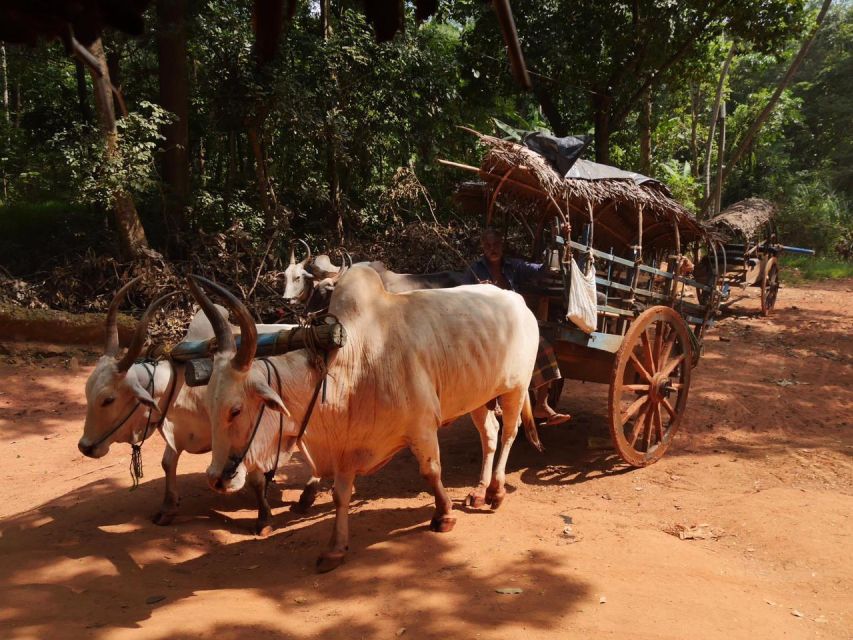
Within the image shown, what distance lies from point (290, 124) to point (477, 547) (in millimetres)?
7771

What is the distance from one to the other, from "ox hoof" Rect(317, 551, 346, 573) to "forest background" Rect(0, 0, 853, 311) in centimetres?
626

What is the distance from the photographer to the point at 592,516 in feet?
15.9

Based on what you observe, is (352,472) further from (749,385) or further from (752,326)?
(752,326)

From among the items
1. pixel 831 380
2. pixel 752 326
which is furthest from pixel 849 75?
pixel 831 380

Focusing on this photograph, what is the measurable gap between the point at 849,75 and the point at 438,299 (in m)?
27.9

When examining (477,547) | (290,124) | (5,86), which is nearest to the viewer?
(477,547)

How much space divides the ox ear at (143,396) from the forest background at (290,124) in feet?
17.3

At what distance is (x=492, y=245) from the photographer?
6008mm

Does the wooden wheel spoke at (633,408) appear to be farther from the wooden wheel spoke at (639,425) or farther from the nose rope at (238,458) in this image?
the nose rope at (238,458)

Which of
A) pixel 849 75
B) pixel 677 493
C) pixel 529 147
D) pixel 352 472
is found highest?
pixel 849 75

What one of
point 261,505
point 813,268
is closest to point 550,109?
point 813,268

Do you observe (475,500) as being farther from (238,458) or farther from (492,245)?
(492,245)

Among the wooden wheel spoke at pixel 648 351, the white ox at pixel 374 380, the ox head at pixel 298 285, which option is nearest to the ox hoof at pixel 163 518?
the white ox at pixel 374 380

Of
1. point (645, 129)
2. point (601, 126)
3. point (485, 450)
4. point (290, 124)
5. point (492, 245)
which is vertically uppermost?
point (645, 129)
